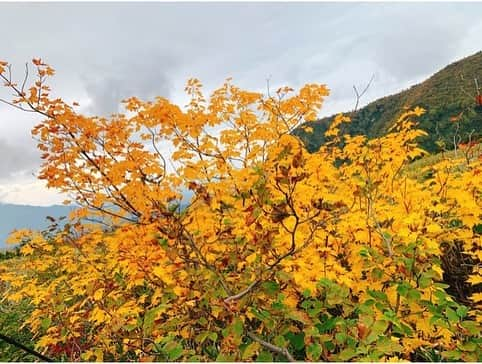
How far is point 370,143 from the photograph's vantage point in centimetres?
496

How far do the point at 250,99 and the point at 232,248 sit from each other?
2.57 meters

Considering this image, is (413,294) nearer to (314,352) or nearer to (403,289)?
(403,289)

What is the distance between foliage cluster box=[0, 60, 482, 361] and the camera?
106 inches

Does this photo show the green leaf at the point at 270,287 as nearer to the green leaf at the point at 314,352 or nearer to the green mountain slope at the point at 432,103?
the green leaf at the point at 314,352

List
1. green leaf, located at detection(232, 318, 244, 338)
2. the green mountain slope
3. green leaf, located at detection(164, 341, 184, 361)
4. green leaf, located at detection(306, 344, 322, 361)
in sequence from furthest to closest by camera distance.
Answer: the green mountain slope < green leaf, located at detection(232, 318, 244, 338) < green leaf, located at detection(306, 344, 322, 361) < green leaf, located at detection(164, 341, 184, 361)

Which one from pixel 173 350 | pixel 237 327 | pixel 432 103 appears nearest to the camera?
pixel 173 350

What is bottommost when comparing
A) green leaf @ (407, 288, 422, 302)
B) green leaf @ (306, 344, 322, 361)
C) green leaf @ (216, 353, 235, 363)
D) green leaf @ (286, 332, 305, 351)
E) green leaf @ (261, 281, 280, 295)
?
green leaf @ (286, 332, 305, 351)

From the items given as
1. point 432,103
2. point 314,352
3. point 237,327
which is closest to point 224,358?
point 237,327

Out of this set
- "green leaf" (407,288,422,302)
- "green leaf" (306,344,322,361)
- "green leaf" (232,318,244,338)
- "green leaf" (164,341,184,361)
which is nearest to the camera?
"green leaf" (164,341,184,361)

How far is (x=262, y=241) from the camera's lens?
9.36 ft

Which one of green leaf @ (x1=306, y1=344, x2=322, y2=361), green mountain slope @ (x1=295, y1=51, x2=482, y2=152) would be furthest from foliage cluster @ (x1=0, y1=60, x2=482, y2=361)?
green mountain slope @ (x1=295, y1=51, x2=482, y2=152)

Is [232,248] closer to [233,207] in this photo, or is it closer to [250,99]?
[233,207]

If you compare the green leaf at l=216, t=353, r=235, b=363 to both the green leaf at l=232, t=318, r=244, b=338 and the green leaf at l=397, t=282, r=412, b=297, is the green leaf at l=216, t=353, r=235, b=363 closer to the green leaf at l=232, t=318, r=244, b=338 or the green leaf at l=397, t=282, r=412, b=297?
the green leaf at l=232, t=318, r=244, b=338

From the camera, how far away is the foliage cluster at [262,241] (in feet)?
8.87
